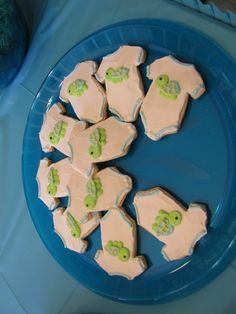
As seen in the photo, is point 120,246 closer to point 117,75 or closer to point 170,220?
point 170,220

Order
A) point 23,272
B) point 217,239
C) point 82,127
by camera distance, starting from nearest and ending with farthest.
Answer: point 217,239 < point 82,127 < point 23,272

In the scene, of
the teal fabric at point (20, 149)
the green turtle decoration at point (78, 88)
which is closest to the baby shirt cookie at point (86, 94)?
the green turtle decoration at point (78, 88)

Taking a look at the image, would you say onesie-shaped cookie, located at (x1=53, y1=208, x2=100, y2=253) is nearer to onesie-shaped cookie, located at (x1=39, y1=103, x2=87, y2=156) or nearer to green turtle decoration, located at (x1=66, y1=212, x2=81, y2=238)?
green turtle decoration, located at (x1=66, y1=212, x2=81, y2=238)

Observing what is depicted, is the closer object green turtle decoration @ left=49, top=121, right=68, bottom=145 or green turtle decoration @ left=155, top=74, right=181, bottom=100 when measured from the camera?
green turtle decoration @ left=155, top=74, right=181, bottom=100

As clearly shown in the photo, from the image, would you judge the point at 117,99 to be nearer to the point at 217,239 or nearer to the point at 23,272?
the point at 217,239

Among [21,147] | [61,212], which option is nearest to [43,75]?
[21,147]

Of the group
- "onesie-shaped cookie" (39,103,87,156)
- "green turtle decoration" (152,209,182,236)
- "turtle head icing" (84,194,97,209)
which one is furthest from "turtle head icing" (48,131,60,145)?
"green turtle decoration" (152,209,182,236)
